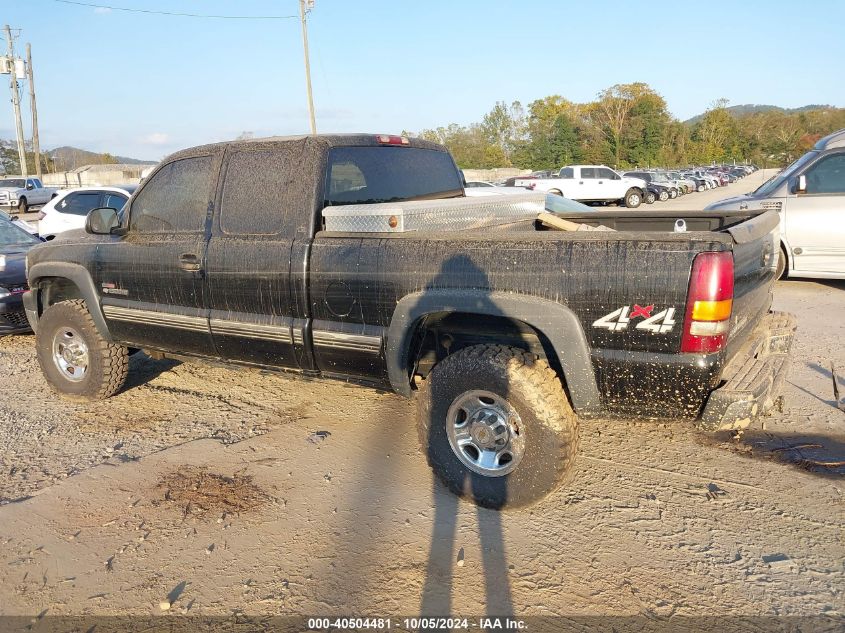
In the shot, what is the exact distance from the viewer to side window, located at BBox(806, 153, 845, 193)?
8.18 m

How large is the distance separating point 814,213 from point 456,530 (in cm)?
720

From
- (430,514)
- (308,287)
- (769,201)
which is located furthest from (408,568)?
(769,201)

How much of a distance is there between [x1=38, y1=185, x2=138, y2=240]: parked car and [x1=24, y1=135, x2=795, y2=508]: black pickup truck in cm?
755

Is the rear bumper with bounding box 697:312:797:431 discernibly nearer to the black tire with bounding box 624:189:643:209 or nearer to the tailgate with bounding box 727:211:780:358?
the tailgate with bounding box 727:211:780:358

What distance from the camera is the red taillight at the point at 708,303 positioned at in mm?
2793

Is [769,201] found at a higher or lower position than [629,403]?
higher

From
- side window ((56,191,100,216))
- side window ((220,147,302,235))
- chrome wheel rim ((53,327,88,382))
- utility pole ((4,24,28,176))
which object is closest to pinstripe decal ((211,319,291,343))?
side window ((220,147,302,235))

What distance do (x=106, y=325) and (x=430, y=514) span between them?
9.83 feet

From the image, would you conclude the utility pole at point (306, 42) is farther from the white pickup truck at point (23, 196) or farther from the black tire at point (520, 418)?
the black tire at point (520, 418)

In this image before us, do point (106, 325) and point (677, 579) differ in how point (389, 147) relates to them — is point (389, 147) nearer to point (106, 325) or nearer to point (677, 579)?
point (106, 325)

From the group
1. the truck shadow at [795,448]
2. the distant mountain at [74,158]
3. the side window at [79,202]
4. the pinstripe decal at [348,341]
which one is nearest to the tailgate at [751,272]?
the truck shadow at [795,448]

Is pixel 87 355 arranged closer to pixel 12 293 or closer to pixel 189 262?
pixel 189 262

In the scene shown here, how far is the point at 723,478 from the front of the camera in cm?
371

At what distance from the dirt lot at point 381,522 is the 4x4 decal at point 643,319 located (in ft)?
2.68
